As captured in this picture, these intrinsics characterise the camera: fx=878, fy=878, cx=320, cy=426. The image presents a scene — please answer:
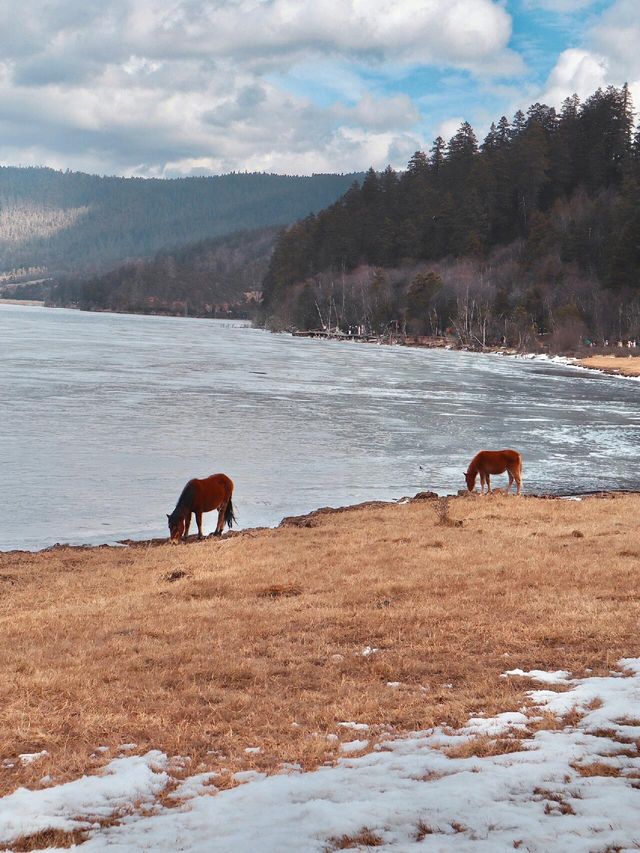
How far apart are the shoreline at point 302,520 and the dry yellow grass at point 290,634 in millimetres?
303

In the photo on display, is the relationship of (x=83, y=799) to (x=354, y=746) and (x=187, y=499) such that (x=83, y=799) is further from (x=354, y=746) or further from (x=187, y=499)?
(x=187, y=499)

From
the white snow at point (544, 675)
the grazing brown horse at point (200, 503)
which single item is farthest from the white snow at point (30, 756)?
the grazing brown horse at point (200, 503)

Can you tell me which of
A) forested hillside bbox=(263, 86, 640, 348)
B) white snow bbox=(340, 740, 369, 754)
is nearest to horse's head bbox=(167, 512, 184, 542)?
white snow bbox=(340, 740, 369, 754)

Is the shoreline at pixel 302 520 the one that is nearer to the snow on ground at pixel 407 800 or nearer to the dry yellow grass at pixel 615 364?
the snow on ground at pixel 407 800

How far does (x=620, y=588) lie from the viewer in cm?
1166

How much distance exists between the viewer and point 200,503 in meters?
17.4

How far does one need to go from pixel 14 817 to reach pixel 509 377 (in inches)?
Result: 2539

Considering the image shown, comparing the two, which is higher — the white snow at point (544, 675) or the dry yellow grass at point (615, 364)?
the dry yellow grass at point (615, 364)

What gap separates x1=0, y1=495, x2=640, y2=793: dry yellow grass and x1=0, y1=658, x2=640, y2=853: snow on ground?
39 centimetres

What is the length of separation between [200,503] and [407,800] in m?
12.1

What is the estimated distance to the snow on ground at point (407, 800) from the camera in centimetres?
520

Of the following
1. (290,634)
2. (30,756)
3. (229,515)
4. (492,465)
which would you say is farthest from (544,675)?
(492,465)

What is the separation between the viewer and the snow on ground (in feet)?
17.0

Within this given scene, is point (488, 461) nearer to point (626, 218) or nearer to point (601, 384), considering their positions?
point (601, 384)
